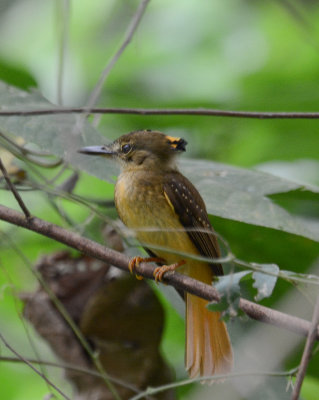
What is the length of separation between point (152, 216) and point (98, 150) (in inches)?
12.0

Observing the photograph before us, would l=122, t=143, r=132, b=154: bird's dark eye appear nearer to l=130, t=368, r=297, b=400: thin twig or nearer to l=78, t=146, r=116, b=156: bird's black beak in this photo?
l=78, t=146, r=116, b=156: bird's black beak

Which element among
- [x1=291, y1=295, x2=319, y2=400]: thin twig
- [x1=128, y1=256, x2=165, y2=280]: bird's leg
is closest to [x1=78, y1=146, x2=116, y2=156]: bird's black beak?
[x1=128, y1=256, x2=165, y2=280]: bird's leg

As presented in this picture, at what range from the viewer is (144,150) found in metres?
2.67

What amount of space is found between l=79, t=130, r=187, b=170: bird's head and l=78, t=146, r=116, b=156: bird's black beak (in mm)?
34

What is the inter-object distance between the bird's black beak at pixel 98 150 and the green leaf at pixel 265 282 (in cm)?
89

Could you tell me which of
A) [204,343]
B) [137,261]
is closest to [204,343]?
[204,343]

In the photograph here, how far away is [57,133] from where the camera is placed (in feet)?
7.55

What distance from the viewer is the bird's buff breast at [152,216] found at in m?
2.38

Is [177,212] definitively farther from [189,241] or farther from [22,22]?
[22,22]

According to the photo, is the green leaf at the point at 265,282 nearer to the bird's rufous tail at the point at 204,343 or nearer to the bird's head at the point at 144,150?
the bird's rufous tail at the point at 204,343

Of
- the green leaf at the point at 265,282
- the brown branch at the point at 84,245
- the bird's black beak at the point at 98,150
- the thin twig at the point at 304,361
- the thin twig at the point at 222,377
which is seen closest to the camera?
the thin twig at the point at 304,361

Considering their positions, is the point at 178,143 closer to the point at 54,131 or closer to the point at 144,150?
the point at 144,150

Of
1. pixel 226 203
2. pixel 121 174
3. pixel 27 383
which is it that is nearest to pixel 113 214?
pixel 121 174

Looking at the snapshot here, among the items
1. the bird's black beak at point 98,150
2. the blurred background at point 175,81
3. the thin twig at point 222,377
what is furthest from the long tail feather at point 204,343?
the bird's black beak at point 98,150
